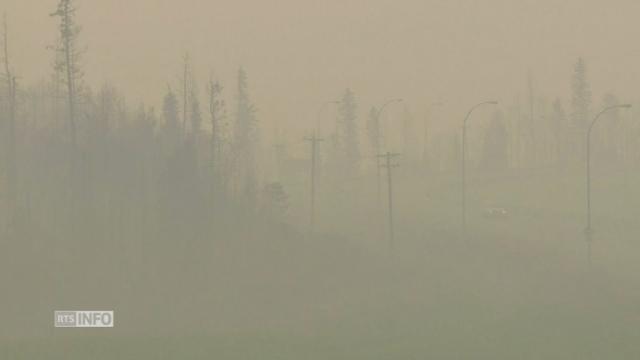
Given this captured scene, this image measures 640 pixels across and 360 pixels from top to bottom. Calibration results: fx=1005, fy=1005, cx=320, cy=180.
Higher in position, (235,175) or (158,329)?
(235,175)

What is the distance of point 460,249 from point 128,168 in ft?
112

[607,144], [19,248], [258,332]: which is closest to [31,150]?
[19,248]

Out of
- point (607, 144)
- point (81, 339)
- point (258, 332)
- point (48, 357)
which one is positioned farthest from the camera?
point (607, 144)

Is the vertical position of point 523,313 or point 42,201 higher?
point 42,201

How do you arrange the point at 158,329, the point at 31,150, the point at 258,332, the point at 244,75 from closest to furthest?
the point at 258,332 < the point at 158,329 < the point at 31,150 < the point at 244,75

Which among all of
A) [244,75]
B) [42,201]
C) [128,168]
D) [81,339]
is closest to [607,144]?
[244,75]

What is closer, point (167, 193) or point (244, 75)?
point (167, 193)

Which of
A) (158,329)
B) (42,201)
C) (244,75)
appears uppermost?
(244,75)

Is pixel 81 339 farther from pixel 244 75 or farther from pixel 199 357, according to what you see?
pixel 244 75

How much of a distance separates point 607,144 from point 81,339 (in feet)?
496

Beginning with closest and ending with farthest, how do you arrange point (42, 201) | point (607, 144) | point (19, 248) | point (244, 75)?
point (19, 248) → point (42, 201) → point (244, 75) → point (607, 144)

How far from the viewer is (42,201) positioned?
9012 centimetres

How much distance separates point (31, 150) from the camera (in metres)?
100

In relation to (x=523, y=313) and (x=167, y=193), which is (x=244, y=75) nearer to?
(x=167, y=193)
